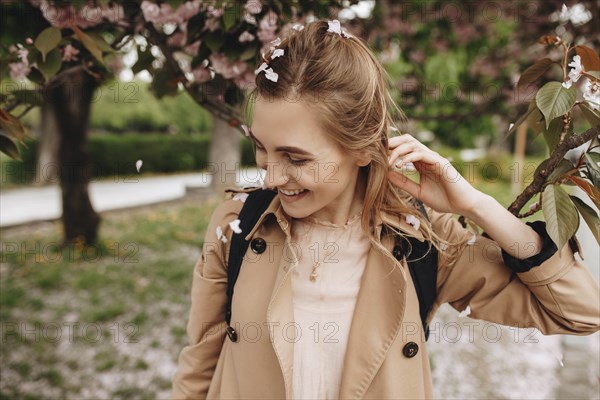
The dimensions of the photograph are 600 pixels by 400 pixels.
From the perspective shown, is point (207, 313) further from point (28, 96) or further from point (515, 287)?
point (28, 96)

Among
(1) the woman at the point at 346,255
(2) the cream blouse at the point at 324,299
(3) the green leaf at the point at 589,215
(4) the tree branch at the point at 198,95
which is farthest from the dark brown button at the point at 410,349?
(4) the tree branch at the point at 198,95

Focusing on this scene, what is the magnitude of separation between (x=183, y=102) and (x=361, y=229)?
25993mm

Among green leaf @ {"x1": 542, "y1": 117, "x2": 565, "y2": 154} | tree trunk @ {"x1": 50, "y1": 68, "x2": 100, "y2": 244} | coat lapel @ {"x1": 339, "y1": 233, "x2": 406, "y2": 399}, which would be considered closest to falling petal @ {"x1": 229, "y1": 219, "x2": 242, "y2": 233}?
coat lapel @ {"x1": 339, "y1": 233, "x2": 406, "y2": 399}

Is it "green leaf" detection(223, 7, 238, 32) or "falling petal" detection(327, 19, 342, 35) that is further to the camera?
"green leaf" detection(223, 7, 238, 32)

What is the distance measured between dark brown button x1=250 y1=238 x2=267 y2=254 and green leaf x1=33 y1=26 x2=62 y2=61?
0.85m

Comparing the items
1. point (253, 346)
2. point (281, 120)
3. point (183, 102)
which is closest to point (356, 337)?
point (253, 346)

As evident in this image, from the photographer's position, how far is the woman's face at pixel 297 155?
108 centimetres

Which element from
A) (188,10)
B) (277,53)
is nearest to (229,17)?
(188,10)

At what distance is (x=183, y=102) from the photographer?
25859 millimetres

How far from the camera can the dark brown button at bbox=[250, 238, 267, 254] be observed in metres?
1.24

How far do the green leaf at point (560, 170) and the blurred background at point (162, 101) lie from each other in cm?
7

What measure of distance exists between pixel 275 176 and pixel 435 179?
1.37 ft

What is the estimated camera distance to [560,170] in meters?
1.11

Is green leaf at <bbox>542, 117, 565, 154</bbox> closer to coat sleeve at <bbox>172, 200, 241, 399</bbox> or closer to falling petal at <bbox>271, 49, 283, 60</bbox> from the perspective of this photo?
falling petal at <bbox>271, 49, 283, 60</bbox>
